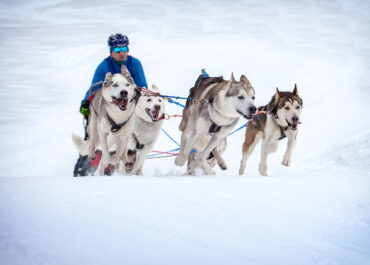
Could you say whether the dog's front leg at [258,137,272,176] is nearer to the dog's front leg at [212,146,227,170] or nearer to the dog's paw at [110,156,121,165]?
the dog's front leg at [212,146,227,170]

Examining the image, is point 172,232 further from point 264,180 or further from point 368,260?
point 264,180

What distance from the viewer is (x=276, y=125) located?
184 inches

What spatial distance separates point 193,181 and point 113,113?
3.79 feet

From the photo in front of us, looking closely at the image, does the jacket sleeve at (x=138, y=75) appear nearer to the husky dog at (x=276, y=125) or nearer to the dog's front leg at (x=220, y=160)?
the dog's front leg at (x=220, y=160)

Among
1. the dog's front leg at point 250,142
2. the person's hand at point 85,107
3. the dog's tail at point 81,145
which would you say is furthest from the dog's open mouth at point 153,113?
the dog's front leg at point 250,142

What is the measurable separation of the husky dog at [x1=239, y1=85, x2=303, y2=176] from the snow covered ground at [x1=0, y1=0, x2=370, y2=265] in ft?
1.62

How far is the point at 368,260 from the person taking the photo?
1.84 m

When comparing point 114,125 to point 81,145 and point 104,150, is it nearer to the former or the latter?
point 104,150

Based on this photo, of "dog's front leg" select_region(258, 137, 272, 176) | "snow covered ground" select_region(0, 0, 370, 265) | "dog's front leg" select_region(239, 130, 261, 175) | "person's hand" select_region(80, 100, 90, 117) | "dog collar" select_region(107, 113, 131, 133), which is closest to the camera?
"snow covered ground" select_region(0, 0, 370, 265)

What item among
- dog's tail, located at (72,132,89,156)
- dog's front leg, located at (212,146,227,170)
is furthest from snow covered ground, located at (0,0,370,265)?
dog's tail, located at (72,132,89,156)

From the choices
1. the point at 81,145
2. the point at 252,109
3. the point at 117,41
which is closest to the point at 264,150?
the point at 252,109

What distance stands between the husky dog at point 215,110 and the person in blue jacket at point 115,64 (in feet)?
2.38

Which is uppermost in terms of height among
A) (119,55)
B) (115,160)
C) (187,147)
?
(119,55)

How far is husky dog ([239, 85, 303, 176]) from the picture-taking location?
171 inches
